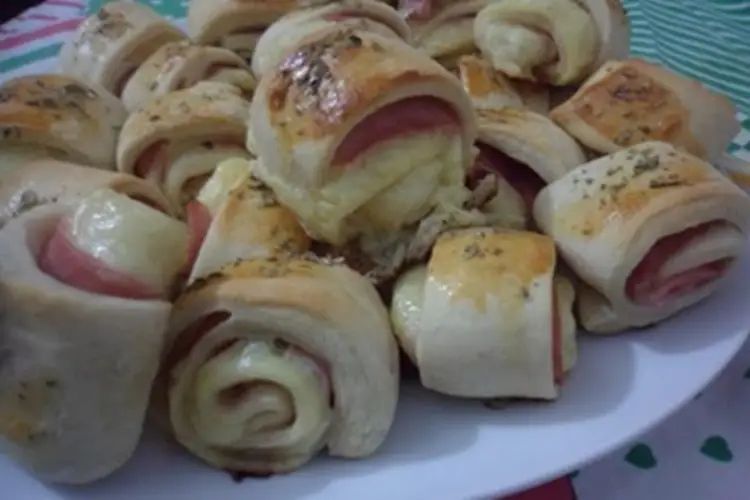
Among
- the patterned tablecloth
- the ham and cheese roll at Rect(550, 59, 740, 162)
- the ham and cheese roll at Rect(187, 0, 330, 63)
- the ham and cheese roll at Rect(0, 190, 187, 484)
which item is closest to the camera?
the ham and cheese roll at Rect(0, 190, 187, 484)

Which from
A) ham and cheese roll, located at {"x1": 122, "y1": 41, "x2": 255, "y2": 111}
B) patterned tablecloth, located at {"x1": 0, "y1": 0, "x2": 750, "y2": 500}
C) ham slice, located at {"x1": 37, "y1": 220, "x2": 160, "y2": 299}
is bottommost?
patterned tablecloth, located at {"x1": 0, "y1": 0, "x2": 750, "y2": 500}

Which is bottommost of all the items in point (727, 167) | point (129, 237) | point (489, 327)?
point (727, 167)

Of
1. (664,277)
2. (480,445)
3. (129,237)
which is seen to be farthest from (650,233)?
(129,237)

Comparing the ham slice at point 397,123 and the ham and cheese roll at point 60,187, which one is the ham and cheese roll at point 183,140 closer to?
the ham and cheese roll at point 60,187

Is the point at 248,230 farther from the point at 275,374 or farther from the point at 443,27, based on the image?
the point at 443,27

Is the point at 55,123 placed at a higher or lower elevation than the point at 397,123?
lower

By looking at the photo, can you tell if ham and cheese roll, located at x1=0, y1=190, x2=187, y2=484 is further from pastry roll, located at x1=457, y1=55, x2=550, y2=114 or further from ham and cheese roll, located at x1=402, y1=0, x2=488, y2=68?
ham and cheese roll, located at x1=402, y1=0, x2=488, y2=68

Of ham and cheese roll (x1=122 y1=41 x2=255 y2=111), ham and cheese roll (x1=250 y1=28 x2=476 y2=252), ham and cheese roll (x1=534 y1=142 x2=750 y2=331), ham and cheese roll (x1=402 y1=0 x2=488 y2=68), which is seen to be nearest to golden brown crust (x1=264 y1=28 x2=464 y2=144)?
ham and cheese roll (x1=250 y1=28 x2=476 y2=252)
